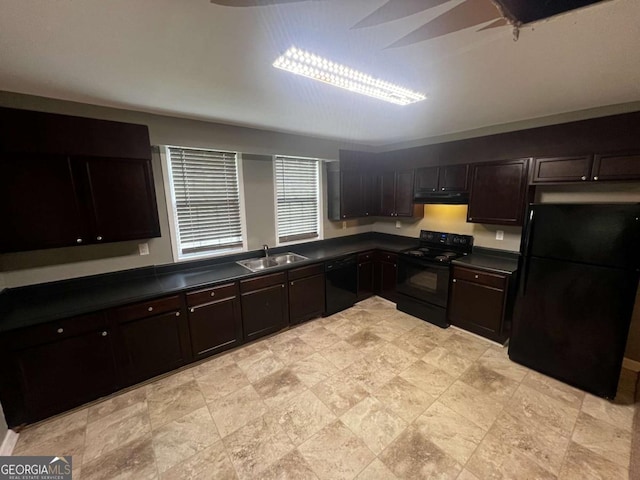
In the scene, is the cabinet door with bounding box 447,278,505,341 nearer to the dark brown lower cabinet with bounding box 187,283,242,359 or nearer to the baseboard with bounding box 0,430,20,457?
the dark brown lower cabinet with bounding box 187,283,242,359

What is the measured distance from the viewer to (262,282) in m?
2.94

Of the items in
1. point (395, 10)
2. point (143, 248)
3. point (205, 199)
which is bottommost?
point (143, 248)

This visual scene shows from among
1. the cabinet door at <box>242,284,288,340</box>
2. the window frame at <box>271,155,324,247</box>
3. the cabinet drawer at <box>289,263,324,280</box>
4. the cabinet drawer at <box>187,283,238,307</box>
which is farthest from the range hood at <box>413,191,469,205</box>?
the cabinet drawer at <box>187,283,238,307</box>

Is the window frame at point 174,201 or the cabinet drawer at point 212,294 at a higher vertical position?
the window frame at point 174,201

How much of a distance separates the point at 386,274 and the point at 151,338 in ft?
10.2

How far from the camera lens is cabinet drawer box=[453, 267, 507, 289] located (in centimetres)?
279

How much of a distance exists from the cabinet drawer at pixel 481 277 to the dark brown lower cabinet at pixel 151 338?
3121 mm

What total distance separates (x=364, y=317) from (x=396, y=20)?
10.6ft

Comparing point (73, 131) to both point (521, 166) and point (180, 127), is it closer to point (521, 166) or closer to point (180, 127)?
point (180, 127)

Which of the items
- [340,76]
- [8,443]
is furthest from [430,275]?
[8,443]

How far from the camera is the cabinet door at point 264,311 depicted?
2.89 meters

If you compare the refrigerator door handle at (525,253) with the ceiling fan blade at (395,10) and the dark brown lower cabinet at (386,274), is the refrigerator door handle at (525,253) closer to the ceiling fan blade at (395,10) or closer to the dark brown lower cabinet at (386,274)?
the dark brown lower cabinet at (386,274)

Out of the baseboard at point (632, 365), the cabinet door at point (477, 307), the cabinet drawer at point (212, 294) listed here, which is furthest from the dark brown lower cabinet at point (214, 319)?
the baseboard at point (632, 365)

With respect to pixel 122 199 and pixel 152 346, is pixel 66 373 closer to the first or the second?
pixel 152 346
